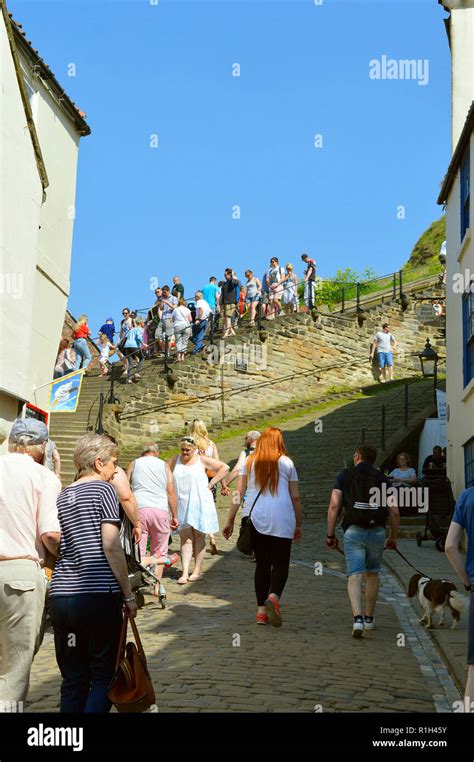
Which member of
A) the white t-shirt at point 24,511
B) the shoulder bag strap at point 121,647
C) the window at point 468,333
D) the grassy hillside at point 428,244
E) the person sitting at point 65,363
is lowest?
the shoulder bag strap at point 121,647

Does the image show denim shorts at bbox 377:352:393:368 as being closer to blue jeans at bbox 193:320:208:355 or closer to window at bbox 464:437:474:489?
blue jeans at bbox 193:320:208:355

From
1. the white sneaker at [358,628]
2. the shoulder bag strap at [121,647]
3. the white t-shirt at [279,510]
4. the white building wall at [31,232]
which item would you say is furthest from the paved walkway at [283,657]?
the white building wall at [31,232]

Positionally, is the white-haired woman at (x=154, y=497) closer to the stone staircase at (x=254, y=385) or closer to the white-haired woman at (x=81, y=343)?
the stone staircase at (x=254, y=385)

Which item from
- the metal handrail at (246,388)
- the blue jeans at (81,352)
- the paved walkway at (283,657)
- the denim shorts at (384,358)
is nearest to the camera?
the paved walkway at (283,657)

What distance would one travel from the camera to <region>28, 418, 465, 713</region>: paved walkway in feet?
21.6

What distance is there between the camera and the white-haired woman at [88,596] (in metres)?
5.32

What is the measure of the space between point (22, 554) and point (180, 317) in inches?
913

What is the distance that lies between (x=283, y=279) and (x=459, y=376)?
605 inches

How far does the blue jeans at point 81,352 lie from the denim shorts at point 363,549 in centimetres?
1675

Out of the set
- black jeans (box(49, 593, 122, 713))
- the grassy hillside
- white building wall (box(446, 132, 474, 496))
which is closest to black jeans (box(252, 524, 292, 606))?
black jeans (box(49, 593, 122, 713))

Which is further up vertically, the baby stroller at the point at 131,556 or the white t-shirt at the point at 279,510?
the white t-shirt at the point at 279,510

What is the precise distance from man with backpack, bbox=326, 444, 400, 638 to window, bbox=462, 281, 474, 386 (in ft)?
24.3
